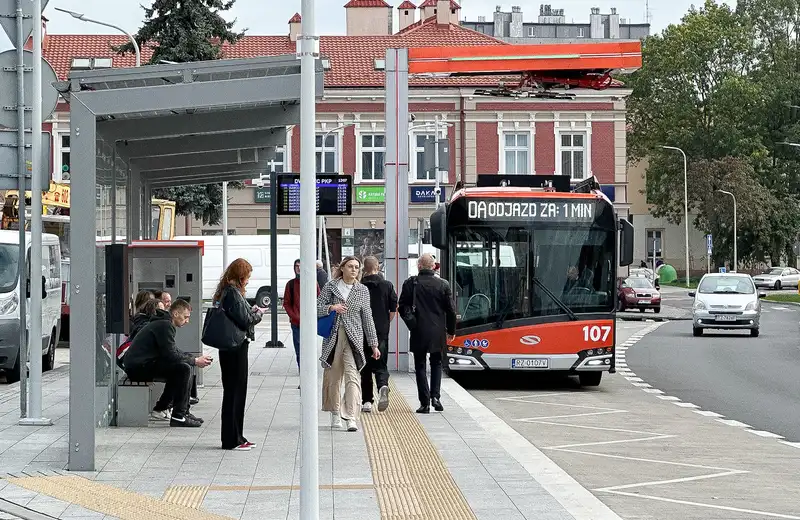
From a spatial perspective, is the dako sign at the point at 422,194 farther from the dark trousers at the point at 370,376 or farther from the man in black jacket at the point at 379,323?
Result: the dark trousers at the point at 370,376

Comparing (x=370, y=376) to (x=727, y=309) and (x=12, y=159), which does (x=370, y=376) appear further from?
(x=727, y=309)

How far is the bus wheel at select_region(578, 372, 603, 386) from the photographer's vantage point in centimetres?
2184

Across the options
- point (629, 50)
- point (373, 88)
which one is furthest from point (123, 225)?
point (373, 88)

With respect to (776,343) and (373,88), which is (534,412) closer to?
(776,343)

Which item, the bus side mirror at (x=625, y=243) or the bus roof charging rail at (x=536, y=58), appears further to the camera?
the bus roof charging rail at (x=536, y=58)

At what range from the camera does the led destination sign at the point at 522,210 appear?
21.0 m

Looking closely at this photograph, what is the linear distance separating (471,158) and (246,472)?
52209mm

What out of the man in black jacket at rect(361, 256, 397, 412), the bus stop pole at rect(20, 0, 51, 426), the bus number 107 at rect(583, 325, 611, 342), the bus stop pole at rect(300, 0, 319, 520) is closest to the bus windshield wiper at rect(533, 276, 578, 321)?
the bus number 107 at rect(583, 325, 611, 342)

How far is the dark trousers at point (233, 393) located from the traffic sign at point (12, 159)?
3399 mm

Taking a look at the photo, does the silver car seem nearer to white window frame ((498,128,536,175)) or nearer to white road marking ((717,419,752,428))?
white road marking ((717,419,752,428))

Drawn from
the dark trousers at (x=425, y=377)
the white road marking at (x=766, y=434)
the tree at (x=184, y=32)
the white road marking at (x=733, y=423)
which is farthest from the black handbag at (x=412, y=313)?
the tree at (x=184, y=32)

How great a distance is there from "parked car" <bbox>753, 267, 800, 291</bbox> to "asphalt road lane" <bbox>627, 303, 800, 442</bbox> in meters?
44.4

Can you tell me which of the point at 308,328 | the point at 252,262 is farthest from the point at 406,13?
the point at 308,328

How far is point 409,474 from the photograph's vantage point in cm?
1090
